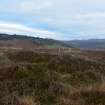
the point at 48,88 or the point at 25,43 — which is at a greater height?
the point at 48,88

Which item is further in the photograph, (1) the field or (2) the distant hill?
(2) the distant hill

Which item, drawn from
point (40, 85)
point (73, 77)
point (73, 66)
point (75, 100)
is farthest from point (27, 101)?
point (73, 66)

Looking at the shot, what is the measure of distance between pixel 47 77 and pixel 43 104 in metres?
4.05

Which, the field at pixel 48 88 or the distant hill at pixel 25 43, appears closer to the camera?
the field at pixel 48 88

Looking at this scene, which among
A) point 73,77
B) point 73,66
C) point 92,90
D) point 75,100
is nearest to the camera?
point 75,100

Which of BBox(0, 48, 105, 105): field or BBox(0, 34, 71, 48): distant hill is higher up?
BBox(0, 48, 105, 105): field

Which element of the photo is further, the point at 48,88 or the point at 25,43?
the point at 25,43

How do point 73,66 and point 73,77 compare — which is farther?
point 73,66

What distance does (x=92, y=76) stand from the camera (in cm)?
1561

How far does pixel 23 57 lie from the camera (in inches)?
1027

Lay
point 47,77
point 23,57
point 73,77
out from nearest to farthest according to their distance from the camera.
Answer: point 47,77
point 73,77
point 23,57

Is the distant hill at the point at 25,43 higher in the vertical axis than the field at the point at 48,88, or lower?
lower

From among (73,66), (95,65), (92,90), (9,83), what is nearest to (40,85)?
(9,83)

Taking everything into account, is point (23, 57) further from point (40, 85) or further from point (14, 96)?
point (14, 96)
